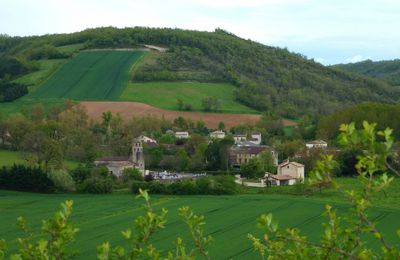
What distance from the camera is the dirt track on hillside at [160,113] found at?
99.8 meters

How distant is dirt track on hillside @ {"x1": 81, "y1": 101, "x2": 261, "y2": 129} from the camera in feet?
327

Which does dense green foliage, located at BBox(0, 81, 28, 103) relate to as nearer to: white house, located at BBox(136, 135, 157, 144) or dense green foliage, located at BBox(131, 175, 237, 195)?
white house, located at BBox(136, 135, 157, 144)

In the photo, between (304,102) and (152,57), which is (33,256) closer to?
(304,102)

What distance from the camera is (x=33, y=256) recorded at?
7.29m

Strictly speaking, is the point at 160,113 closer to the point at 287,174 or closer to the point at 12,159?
the point at 12,159

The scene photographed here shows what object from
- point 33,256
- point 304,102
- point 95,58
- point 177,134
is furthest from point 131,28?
point 33,256

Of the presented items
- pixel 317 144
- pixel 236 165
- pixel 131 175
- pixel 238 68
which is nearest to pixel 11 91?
pixel 238 68

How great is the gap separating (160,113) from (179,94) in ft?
36.9

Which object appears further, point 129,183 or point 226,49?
point 226,49

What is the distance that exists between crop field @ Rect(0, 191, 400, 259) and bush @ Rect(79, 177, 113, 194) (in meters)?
1.86

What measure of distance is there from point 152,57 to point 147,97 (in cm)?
2135

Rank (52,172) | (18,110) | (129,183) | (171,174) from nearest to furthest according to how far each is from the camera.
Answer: (52,172) → (129,183) → (171,174) → (18,110)

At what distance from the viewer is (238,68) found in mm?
130500

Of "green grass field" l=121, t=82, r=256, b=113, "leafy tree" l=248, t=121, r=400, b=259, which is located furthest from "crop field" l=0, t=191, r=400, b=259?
"green grass field" l=121, t=82, r=256, b=113
